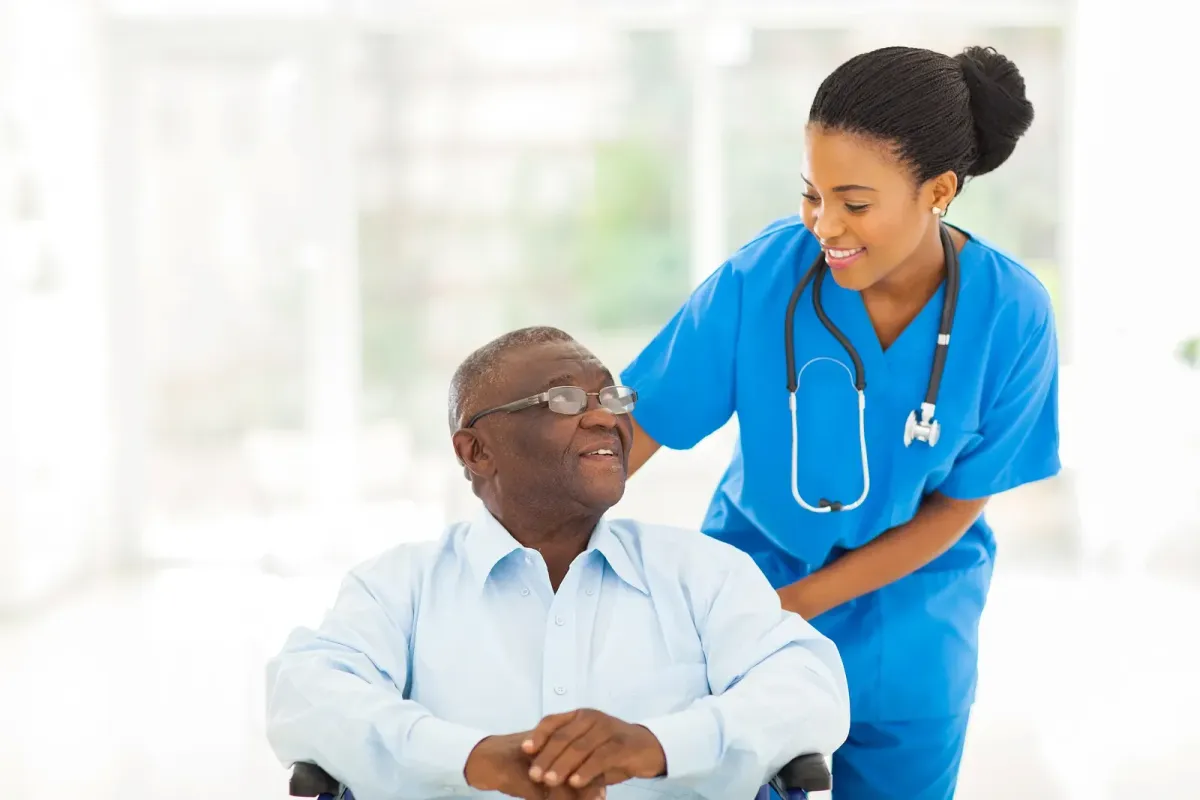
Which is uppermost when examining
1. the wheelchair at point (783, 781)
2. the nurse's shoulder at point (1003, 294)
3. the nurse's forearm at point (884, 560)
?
the nurse's shoulder at point (1003, 294)

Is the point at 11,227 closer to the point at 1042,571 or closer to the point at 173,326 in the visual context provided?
the point at 173,326

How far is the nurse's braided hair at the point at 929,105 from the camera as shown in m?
1.61

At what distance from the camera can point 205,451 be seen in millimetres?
5719

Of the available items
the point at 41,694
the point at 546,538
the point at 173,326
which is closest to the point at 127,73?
the point at 173,326

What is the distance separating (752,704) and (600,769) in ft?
0.62

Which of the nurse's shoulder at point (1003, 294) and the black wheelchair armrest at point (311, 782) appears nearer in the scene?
the black wheelchair armrest at point (311, 782)

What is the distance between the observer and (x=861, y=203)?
1.61 metres

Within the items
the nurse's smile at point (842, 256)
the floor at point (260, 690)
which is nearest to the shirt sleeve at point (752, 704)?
the nurse's smile at point (842, 256)

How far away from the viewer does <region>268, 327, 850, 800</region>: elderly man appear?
1.35m

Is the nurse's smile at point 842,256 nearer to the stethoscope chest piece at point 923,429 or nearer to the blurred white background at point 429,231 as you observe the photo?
the stethoscope chest piece at point 923,429

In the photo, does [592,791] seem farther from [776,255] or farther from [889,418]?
[776,255]

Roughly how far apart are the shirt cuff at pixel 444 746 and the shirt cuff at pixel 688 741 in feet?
0.61

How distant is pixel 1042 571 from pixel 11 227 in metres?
4.27

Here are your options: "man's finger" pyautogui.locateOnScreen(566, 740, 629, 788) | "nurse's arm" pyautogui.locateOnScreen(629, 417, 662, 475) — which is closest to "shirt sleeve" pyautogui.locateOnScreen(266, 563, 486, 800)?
"man's finger" pyautogui.locateOnScreen(566, 740, 629, 788)
